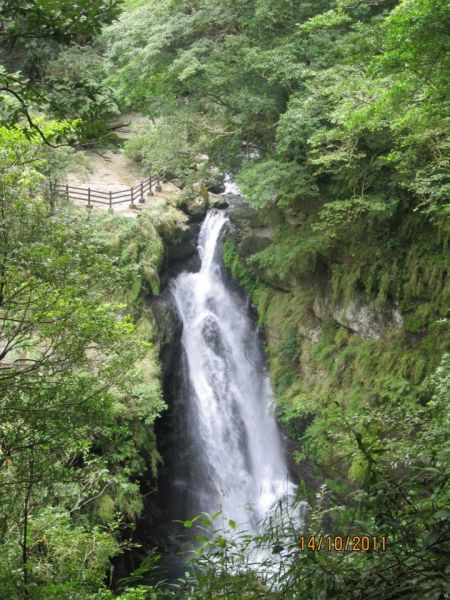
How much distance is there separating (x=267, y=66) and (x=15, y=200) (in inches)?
295

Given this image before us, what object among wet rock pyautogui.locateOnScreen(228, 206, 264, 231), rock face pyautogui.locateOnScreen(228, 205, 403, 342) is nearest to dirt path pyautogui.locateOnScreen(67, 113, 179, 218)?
wet rock pyautogui.locateOnScreen(228, 206, 264, 231)

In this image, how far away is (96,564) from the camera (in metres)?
5.94

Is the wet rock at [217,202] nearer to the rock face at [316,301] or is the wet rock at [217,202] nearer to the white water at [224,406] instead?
the rock face at [316,301]

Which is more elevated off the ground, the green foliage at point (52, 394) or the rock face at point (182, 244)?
the rock face at point (182, 244)

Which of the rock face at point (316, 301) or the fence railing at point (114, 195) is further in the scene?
the fence railing at point (114, 195)

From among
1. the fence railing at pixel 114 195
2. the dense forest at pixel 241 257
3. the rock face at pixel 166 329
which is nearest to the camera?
the dense forest at pixel 241 257

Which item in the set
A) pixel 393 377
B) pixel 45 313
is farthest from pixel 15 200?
→ pixel 393 377

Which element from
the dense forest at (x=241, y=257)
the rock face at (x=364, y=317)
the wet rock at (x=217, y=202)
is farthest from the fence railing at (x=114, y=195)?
the rock face at (x=364, y=317)

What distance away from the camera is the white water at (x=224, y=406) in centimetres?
1405

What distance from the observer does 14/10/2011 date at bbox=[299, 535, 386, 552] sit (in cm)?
243

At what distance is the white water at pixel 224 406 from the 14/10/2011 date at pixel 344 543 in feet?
35.8

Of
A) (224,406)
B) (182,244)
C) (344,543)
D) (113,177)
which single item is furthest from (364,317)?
(113,177)

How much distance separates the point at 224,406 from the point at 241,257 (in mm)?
4588

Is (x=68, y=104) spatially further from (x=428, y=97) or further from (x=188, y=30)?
(x=188, y=30)
